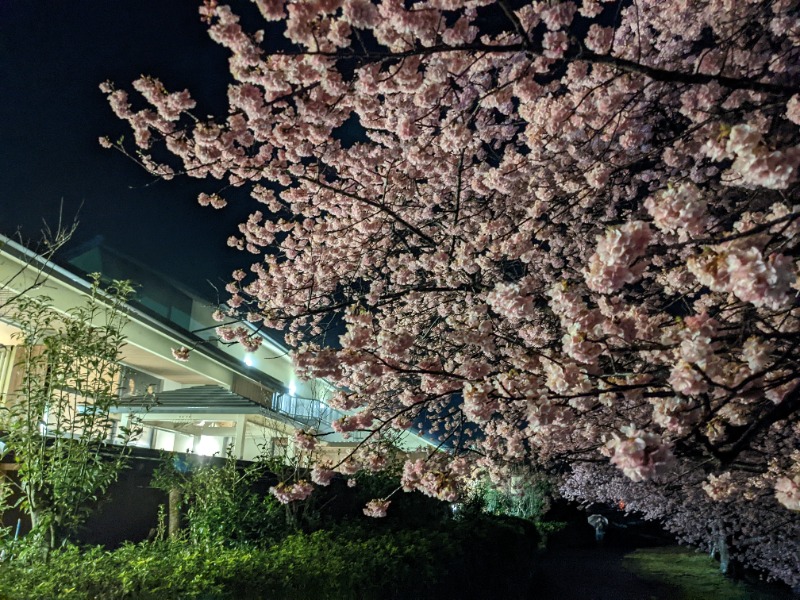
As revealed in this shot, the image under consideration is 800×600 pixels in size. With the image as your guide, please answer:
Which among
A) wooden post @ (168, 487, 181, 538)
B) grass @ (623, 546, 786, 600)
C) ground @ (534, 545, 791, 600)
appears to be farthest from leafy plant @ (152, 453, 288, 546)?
grass @ (623, 546, 786, 600)

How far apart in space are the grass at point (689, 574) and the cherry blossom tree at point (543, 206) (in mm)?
6111

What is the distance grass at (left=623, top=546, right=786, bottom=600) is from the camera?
538 inches

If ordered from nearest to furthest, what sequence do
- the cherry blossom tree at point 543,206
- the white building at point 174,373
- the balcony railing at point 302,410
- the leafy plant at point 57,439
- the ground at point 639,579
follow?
the cherry blossom tree at point 543,206 < the leafy plant at point 57,439 < the white building at point 174,373 < the ground at point 639,579 < the balcony railing at point 302,410

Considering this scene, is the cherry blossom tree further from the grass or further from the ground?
the grass

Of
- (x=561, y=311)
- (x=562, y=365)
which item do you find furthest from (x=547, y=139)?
(x=562, y=365)

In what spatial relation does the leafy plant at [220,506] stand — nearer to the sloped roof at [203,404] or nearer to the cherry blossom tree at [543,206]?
the cherry blossom tree at [543,206]

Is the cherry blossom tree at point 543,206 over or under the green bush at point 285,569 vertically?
over

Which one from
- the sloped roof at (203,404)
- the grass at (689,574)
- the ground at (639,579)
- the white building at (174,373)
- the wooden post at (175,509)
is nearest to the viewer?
the wooden post at (175,509)

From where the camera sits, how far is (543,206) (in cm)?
688

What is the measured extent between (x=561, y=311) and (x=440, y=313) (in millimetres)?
4366

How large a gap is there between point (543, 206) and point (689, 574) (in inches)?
585

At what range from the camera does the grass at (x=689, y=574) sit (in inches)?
538

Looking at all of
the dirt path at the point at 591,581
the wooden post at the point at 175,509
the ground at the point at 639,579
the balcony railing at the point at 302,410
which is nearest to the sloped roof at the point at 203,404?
the balcony railing at the point at 302,410

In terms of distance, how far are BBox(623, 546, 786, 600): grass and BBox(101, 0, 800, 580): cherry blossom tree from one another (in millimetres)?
6111
